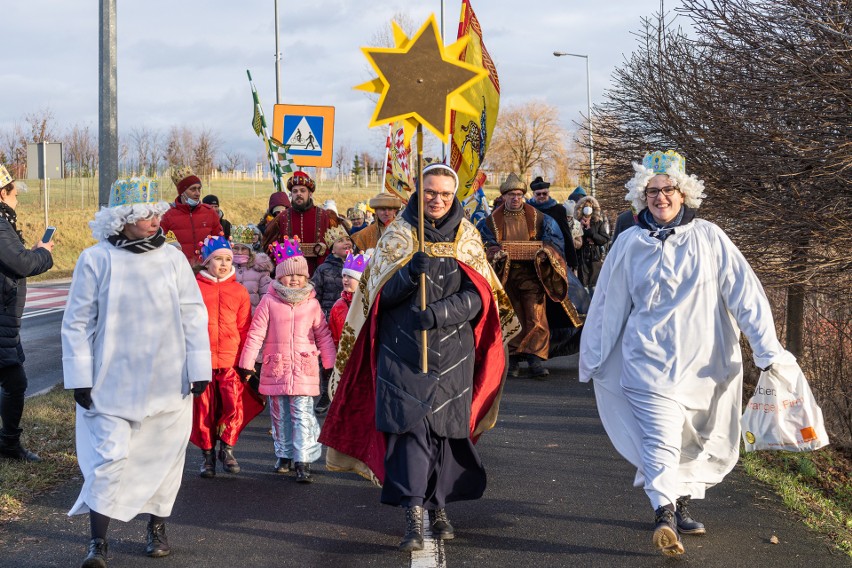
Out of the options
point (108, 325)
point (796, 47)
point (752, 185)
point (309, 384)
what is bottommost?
point (309, 384)

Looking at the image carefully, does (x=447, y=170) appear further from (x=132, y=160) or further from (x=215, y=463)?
(x=132, y=160)

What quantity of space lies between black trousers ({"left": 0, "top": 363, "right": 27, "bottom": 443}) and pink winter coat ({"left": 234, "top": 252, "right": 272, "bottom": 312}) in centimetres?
319

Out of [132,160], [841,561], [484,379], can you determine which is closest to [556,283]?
[484,379]

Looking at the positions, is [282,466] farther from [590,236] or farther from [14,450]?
[590,236]

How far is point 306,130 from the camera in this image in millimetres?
14562

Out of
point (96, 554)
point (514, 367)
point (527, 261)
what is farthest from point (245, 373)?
point (514, 367)

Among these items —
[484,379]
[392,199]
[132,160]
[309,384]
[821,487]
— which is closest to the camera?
[484,379]

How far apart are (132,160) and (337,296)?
5059 cm

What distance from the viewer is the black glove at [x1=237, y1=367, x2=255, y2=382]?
759 centimetres

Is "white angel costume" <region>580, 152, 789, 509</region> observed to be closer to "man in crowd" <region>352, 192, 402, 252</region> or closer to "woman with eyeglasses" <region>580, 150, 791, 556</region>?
"woman with eyeglasses" <region>580, 150, 791, 556</region>

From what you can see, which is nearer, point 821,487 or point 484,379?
point 484,379

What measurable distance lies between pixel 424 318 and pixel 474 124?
4.15 metres

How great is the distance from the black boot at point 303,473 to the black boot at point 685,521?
2.50 metres

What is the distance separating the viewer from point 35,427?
8734mm
